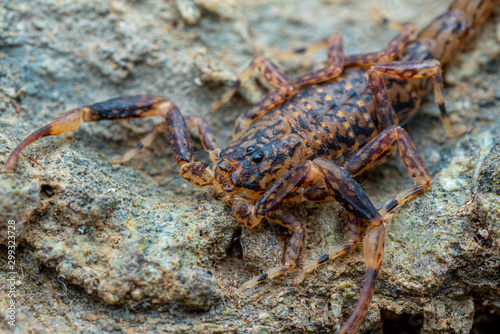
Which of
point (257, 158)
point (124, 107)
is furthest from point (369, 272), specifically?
point (124, 107)

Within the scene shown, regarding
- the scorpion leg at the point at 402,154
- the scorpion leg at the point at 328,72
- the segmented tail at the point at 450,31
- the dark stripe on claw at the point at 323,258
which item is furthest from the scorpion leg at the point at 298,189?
the segmented tail at the point at 450,31

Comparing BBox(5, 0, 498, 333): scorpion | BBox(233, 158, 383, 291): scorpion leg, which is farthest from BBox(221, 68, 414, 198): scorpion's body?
Result: BBox(233, 158, 383, 291): scorpion leg

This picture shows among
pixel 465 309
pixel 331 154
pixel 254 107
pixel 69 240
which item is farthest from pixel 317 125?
pixel 69 240

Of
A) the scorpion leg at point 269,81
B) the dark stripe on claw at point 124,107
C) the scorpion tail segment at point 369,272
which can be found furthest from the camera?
the scorpion leg at point 269,81

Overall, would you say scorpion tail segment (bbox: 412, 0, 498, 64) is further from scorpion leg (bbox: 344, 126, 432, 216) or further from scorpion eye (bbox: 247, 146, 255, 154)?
scorpion eye (bbox: 247, 146, 255, 154)

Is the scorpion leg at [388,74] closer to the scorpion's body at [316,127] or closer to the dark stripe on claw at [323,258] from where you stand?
the scorpion's body at [316,127]

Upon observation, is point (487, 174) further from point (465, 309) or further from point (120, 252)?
point (120, 252)

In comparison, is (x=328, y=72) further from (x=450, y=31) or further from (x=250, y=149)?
(x=450, y=31)
